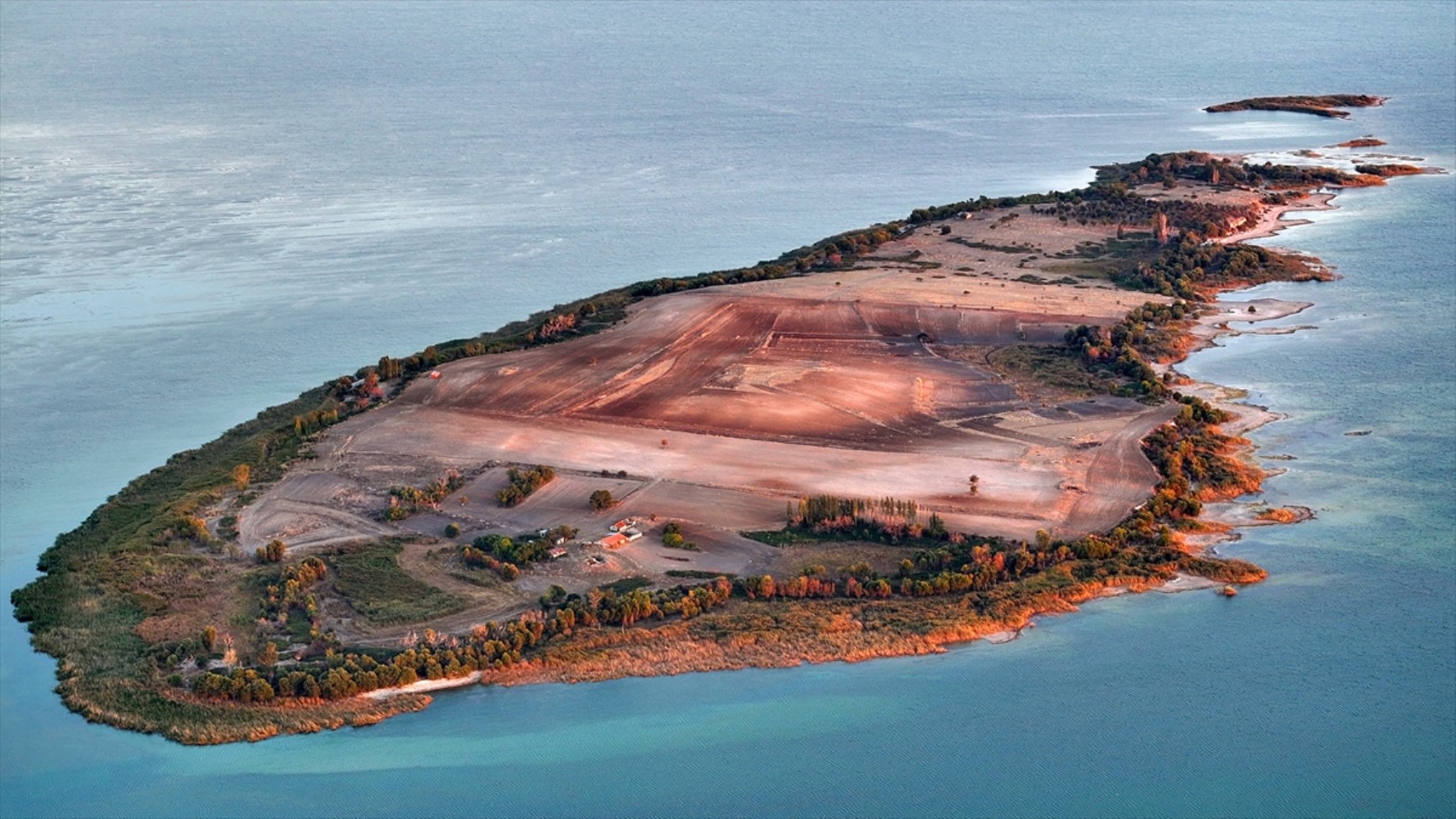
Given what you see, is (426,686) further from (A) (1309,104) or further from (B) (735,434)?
(A) (1309,104)

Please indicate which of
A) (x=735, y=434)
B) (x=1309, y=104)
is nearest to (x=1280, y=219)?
(x=1309, y=104)

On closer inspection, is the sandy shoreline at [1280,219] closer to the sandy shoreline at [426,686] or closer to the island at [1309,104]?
the island at [1309,104]

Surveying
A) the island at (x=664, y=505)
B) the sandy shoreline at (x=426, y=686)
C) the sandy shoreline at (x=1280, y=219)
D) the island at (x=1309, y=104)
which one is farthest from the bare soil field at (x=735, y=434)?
the island at (x=1309, y=104)

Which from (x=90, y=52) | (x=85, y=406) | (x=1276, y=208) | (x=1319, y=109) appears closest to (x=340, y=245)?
(x=85, y=406)

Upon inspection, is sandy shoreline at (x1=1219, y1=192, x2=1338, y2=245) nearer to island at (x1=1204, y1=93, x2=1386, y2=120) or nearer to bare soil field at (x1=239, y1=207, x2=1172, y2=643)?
bare soil field at (x1=239, y1=207, x2=1172, y2=643)

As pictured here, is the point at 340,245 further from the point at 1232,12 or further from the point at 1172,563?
the point at 1232,12
